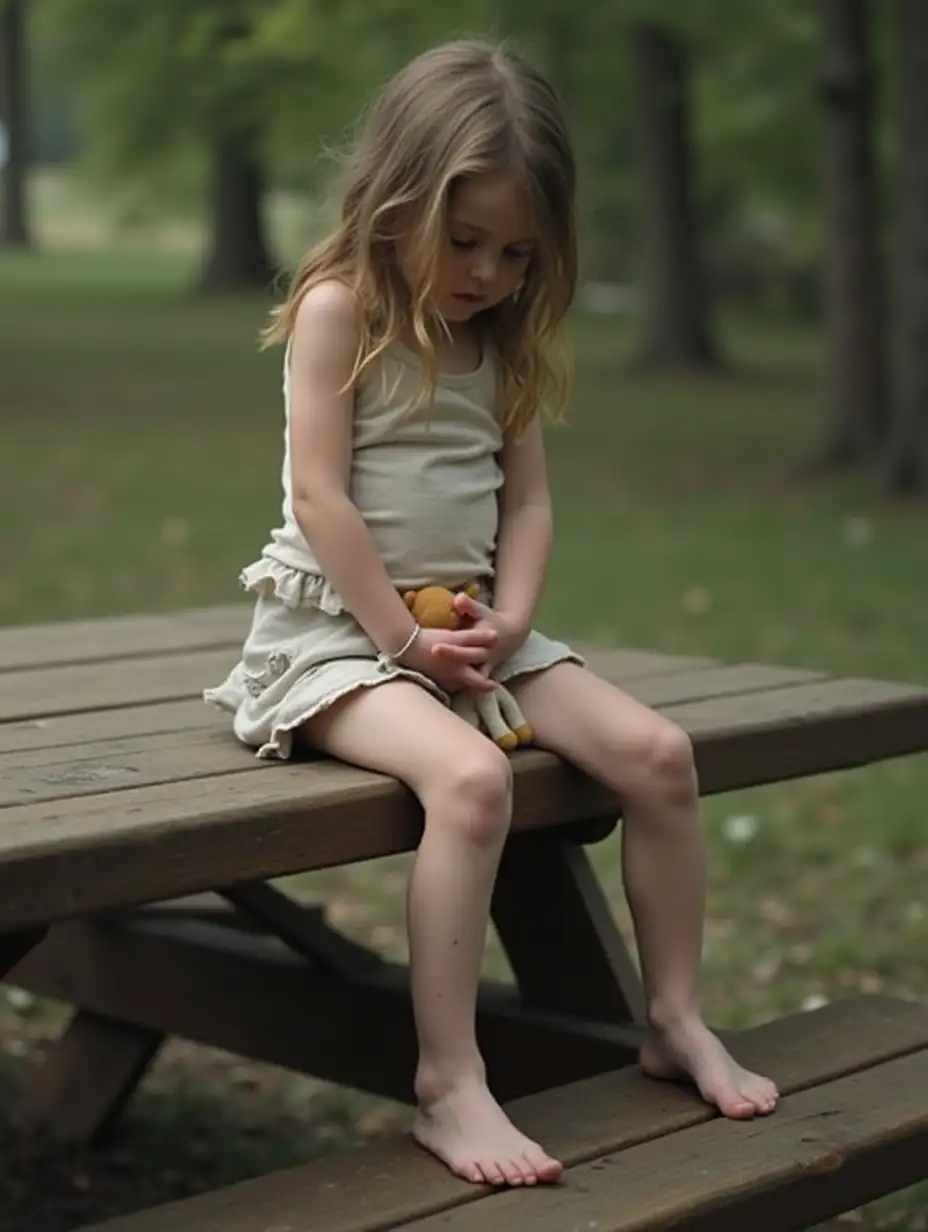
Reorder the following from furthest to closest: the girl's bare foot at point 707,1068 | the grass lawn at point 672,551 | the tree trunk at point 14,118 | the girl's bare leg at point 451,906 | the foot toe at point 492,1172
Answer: the tree trunk at point 14,118 < the grass lawn at point 672,551 < the girl's bare foot at point 707,1068 < the girl's bare leg at point 451,906 < the foot toe at point 492,1172

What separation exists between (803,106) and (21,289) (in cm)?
1404

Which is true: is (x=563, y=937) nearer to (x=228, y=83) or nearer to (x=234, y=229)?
(x=228, y=83)

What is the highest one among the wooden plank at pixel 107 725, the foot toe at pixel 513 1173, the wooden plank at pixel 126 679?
the wooden plank at pixel 107 725

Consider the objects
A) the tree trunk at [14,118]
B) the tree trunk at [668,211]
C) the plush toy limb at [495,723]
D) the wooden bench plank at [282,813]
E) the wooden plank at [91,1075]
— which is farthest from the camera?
the tree trunk at [14,118]

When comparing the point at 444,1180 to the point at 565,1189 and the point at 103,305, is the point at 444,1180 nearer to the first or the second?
the point at 565,1189

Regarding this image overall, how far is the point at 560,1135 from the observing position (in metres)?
2.84

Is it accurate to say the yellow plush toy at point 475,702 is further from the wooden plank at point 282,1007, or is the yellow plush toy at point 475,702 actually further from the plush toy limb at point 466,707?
the wooden plank at point 282,1007

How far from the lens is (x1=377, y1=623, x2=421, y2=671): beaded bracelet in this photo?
3.01 metres

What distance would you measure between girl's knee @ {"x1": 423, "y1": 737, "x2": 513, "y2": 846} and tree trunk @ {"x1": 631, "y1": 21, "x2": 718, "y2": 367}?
18.2 metres

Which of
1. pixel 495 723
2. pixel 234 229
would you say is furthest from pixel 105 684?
pixel 234 229

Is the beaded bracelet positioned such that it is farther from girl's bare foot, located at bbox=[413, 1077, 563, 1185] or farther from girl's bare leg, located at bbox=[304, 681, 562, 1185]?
girl's bare foot, located at bbox=[413, 1077, 563, 1185]

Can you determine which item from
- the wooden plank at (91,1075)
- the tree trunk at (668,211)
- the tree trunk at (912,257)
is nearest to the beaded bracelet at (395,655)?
the wooden plank at (91,1075)

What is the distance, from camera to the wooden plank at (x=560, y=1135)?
2.55 meters

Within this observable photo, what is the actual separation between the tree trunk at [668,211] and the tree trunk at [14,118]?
1605 centimetres
